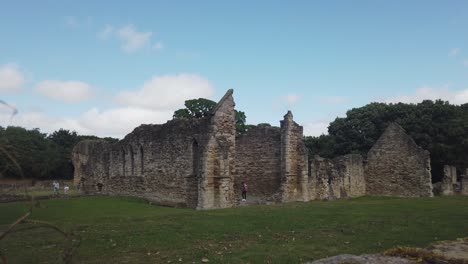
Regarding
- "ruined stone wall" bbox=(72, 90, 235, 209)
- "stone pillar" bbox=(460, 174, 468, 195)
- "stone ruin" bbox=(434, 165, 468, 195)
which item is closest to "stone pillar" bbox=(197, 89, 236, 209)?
"ruined stone wall" bbox=(72, 90, 235, 209)

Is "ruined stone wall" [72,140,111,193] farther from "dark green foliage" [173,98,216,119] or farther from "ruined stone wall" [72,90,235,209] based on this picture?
"dark green foliage" [173,98,216,119]

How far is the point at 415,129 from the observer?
48.2 metres

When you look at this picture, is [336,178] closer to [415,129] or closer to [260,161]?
[260,161]

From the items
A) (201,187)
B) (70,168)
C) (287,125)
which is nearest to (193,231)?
(201,187)

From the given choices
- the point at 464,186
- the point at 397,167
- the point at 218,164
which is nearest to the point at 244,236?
the point at 218,164

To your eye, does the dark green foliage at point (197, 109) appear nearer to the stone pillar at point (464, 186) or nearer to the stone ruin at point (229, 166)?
the stone ruin at point (229, 166)

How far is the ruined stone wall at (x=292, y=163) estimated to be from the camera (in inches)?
1003

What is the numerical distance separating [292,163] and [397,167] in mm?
11106

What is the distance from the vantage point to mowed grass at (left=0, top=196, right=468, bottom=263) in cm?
956

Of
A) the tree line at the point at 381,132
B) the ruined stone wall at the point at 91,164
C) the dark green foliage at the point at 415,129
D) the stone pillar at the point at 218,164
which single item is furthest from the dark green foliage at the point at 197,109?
the stone pillar at the point at 218,164

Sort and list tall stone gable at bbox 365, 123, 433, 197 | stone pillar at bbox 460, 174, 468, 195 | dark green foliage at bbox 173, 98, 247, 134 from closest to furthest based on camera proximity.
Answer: tall stone gable at bbox 365, 123, 433, 197 → stone pillar at bbox 460, 174, 468, 195 → dark green foliage at bbox 173, 98, 247, 134

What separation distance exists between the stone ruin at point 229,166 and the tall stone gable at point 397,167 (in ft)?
0.22

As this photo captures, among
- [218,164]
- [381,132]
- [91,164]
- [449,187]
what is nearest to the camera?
[218,164]

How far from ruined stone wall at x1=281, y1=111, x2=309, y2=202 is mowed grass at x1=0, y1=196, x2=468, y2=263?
795 cm
